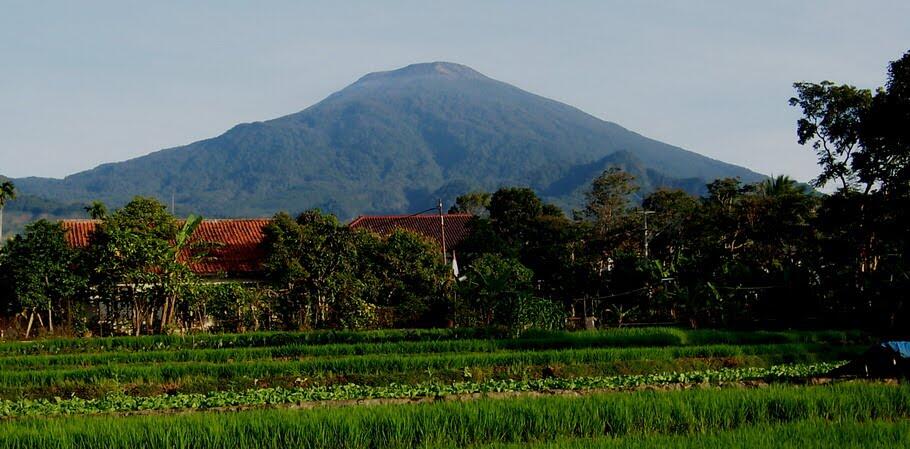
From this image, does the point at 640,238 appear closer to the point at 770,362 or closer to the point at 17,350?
the point at 770,362

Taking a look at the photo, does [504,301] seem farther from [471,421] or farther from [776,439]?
[776,439]

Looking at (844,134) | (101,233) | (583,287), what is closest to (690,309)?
(583,287)

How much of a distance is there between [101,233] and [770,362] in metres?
15.7

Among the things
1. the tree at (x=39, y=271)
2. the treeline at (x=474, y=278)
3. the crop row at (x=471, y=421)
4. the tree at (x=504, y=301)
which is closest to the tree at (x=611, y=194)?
the treeline at (x=474, y=278)

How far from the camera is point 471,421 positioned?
8.70m

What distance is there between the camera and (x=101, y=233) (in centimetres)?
2309

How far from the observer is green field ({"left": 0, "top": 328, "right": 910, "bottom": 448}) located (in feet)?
26.9

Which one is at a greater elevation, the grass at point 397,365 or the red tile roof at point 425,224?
the red tile roof at point 425,224

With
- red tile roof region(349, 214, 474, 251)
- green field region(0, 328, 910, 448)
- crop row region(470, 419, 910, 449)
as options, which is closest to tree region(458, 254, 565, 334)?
green field region(0, 328, 910, 448)

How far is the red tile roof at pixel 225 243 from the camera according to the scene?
2761 centimetres

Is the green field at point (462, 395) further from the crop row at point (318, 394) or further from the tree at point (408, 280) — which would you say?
the tree at point (408, 280)

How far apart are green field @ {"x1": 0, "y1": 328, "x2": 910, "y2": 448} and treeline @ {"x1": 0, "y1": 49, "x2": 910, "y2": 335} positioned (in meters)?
3.03

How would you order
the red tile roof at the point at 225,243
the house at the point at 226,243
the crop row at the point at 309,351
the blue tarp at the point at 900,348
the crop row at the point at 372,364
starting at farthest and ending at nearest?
the red tile roof at the point at 225,243
the house at the point at 226,243
the crop row at the point at 309,351
the crop row at the point at 372,364
the blue tarp at the point at 900,348

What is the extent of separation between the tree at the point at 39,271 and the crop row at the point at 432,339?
249cm
